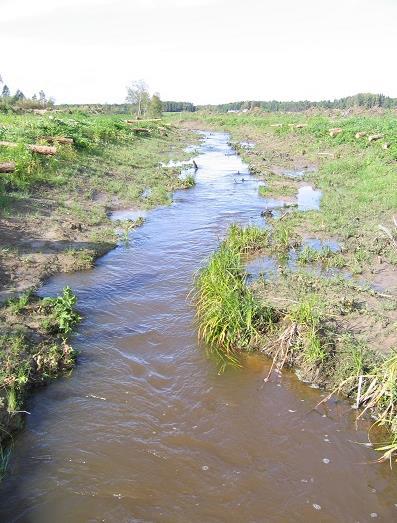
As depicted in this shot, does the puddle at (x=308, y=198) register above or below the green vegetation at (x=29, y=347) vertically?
above

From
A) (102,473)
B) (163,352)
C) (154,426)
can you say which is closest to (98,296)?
(163,352)

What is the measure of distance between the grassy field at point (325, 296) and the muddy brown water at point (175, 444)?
1.36ft

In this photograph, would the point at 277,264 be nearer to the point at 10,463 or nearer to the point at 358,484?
the point at 358,484

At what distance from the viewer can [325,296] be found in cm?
→ 845

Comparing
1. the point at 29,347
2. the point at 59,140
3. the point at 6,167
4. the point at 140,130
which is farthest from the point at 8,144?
the point at 140,130

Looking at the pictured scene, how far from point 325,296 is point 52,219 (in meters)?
7.76

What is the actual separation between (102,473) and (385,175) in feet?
53.6

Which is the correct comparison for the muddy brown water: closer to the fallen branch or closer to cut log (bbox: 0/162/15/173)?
cut log (bbox: 0/162/15/173)

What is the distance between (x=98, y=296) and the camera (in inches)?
356

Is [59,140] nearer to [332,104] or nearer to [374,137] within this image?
[374,137]

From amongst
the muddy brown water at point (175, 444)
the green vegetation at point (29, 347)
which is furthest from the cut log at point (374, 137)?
the green vegetation at point (29, 347)

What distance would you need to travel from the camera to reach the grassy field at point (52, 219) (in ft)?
21.6

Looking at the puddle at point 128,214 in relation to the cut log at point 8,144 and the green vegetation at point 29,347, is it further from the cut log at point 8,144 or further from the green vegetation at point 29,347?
the green vegetation at point 29,347

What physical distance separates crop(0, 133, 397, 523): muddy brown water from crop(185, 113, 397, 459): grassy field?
16.3 inches
